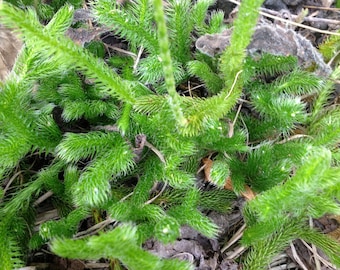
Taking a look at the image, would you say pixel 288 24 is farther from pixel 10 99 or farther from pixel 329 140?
pixel 10 99

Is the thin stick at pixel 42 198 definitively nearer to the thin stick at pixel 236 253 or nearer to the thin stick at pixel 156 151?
the thin stick at pixel 156 151

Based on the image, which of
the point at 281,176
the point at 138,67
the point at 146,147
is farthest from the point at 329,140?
the point at 138,67

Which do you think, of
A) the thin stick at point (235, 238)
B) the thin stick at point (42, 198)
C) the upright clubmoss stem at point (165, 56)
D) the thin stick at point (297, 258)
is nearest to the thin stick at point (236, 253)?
the thin stick at point (235, 238)

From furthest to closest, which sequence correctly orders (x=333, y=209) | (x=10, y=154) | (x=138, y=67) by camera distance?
(x=138, y=67)
(x=10, y=154)
(x=333, y=209)

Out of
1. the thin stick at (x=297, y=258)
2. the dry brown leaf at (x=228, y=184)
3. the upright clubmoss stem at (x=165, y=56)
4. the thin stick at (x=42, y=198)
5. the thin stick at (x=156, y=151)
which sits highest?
the upright clubmoss stem at (x=165, y=56)

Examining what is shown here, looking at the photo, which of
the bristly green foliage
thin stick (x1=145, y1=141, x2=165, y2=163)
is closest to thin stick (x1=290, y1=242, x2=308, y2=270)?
the bristly green foliage

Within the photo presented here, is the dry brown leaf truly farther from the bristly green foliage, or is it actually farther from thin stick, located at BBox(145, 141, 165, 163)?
thin stick, located at BBox(145, 141, 165, 163)

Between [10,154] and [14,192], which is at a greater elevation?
[10,154]

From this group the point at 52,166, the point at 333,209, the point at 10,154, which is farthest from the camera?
the point at 52,166
